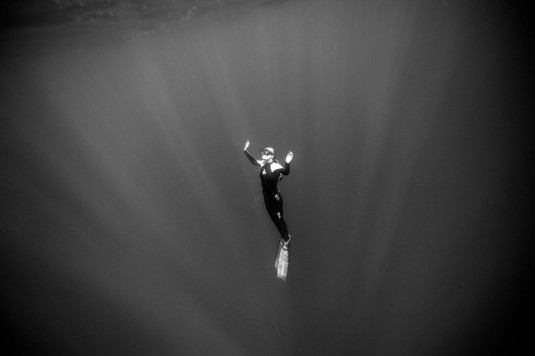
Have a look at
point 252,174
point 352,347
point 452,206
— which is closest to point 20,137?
point 252,174

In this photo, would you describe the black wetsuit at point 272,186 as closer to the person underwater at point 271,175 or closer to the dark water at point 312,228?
the person underwater at point 271,175

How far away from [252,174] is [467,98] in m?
14.8

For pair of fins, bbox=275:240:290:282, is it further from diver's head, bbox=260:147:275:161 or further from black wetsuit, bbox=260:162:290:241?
diver's head, bbox=260:147:275:161

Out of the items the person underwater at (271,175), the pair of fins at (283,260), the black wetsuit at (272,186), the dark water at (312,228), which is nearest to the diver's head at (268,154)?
the person underwater at (271,175)

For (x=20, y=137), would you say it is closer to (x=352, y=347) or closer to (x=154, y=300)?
(x=154, y=300)

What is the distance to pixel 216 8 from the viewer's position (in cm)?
1270

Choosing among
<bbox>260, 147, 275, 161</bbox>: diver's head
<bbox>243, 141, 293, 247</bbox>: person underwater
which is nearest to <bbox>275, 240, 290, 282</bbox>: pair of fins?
<bbox>243, 141, 293, 247</bbox>: person underwater

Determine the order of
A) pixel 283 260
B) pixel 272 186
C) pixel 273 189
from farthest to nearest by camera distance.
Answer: pixel 283 260 → pixel 273 189 → pixel 272 186

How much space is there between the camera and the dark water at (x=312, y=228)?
9.76m

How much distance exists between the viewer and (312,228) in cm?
1358

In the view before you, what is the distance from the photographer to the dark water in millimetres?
9758

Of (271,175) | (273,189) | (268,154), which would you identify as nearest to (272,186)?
(273,189)

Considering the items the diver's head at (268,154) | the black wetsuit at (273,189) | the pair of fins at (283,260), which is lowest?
the pair of fins at (283,260)

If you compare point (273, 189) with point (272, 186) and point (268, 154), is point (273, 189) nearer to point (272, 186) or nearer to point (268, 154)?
point (272, 186)
